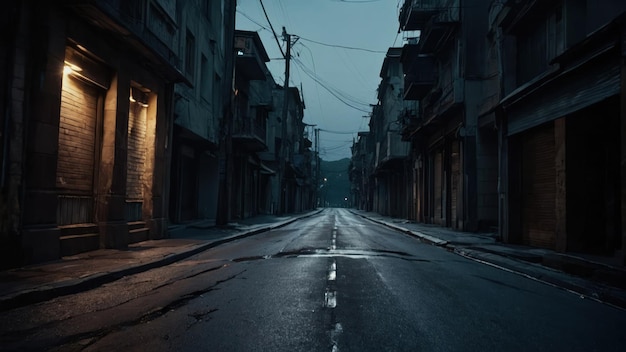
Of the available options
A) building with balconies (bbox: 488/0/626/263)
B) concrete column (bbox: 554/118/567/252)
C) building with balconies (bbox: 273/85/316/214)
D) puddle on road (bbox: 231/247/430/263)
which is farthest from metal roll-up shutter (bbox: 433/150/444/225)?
building with balconies (bbox: 273/85/316/214)

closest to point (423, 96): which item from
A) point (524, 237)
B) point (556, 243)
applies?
point (524, 237)

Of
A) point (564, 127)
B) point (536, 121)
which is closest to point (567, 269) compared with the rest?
point (564, 127)

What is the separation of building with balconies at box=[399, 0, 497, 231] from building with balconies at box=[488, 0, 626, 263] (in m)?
4.97

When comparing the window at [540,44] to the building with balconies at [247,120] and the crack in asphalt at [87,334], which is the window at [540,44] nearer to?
the crack in asphalt at [87,334]

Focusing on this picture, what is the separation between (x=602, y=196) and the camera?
11.9 meters

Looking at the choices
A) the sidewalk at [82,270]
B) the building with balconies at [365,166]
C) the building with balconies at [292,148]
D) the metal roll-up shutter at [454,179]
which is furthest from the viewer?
the building with balconies at [365,166]

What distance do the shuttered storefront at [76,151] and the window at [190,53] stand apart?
343 inches

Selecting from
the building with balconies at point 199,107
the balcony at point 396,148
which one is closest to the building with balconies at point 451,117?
the balcony at point 396,148

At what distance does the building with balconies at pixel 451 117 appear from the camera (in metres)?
20.9

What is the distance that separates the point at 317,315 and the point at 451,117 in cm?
2080

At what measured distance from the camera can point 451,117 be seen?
2453cm

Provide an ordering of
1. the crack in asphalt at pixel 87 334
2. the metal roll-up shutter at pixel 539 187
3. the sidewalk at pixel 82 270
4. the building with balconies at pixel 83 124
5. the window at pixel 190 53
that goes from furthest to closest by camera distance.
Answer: the window at pixel 190 53 < the metal roll-up shutter at pixel 539 187 < the building with balconies at pixel 83 124 < the sidewalk at pixel 82 270 < the crack in asphalt at pixel 87 334

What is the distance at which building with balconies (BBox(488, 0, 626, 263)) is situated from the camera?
10461 mm

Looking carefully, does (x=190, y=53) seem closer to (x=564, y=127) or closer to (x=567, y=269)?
(x=564, y=127)
